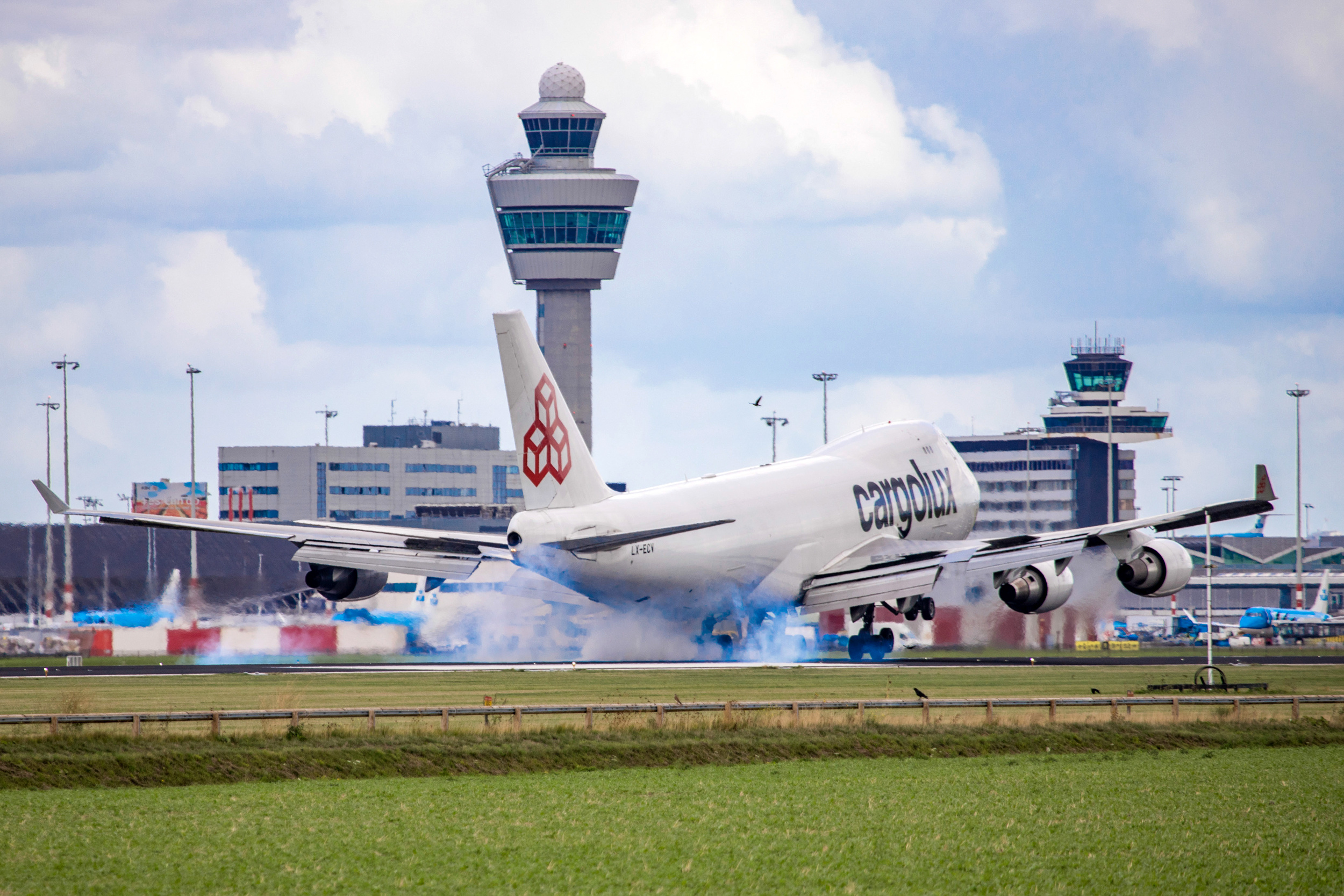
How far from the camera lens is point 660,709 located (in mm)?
37531

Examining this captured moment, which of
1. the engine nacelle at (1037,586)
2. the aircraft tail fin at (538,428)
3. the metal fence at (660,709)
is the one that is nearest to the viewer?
the metal fence at (660,709)

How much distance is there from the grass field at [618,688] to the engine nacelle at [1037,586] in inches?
100

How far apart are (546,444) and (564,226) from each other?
122 metres

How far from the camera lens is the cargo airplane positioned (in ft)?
169

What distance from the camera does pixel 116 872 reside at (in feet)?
71.6

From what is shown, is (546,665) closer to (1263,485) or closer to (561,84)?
(1263,485)

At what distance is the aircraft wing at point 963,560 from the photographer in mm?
58406

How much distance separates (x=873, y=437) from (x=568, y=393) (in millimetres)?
101213

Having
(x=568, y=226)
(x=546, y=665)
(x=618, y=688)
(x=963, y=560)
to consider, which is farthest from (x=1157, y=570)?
(x=568, y=226)

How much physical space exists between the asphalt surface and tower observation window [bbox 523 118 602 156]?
11646cm

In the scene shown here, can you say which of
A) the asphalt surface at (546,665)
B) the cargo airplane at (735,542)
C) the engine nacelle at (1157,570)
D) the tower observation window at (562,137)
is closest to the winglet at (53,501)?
the cargo airplane at (735,542)

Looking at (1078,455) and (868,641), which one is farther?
(1078,455)

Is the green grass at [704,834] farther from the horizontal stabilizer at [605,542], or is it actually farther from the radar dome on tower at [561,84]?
the radar dome on tower at [561,84]

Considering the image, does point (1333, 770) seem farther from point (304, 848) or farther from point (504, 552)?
point (504, 552)
